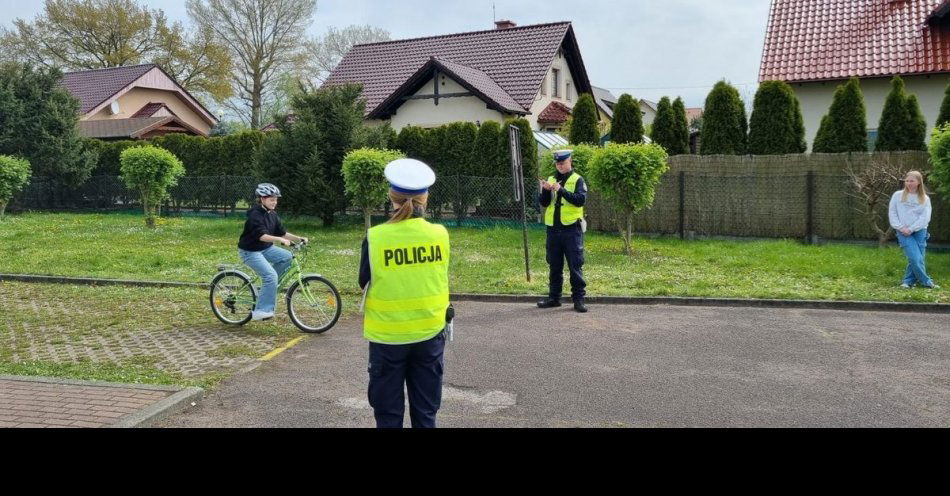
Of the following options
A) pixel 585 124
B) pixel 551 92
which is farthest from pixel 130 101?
pixel 585 124

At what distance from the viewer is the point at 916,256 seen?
11438mm

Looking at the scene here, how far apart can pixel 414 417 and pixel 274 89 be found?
2250 inches

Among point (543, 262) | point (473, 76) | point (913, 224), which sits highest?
point (473, 76)

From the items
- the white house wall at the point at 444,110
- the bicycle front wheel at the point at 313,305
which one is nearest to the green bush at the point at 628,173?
the bicycle front wheel at the point at 313,305

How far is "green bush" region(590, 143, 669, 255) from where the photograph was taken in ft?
50.2

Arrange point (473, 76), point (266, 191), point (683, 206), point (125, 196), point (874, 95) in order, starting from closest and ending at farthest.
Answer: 1. point (266, 191)
2. point (683, 206)
3. point (874, 95)
4. point (125, 196)
5. point (473, 76)

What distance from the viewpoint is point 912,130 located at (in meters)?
17.3

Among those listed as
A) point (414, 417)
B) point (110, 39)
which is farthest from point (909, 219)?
point (110, 39)

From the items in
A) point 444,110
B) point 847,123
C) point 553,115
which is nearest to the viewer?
point 847,123

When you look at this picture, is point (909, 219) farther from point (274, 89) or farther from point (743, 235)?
point (274, 89)

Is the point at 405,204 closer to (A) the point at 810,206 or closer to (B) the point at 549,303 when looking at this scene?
(B) the point at 549,303

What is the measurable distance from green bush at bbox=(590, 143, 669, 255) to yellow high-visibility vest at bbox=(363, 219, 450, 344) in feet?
38.4

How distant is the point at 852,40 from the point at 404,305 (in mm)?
24366
